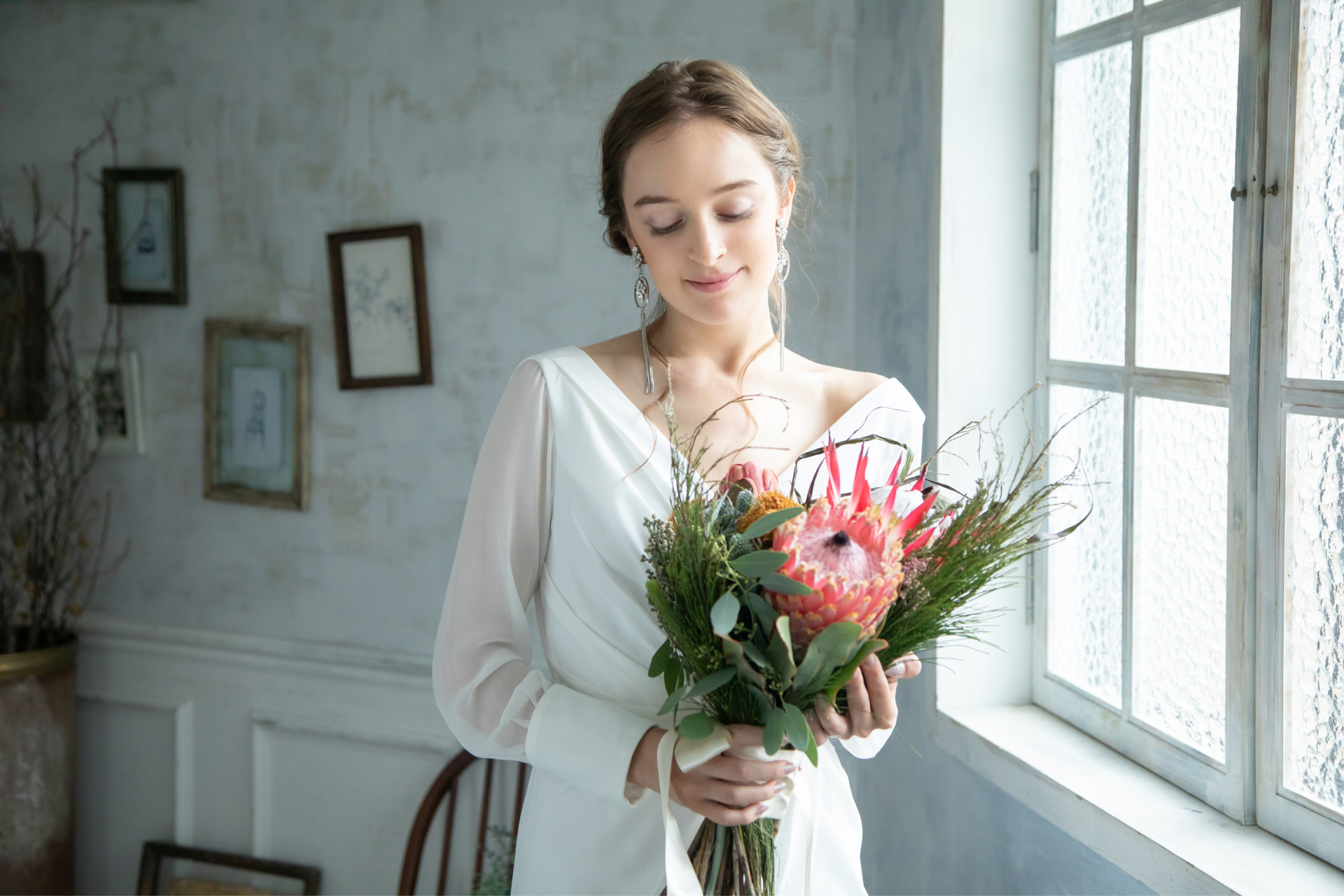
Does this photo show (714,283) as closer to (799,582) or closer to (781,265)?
(781,265)

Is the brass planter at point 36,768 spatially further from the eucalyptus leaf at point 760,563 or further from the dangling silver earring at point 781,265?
the eucalyptus leaf at point 760,563

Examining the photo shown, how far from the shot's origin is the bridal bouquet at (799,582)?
0.82m

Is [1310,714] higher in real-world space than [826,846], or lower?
higher

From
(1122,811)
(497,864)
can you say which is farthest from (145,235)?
(1122,811)

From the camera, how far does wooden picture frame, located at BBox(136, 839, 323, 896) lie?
8.35 feet

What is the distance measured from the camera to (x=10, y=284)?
2711 millimetres

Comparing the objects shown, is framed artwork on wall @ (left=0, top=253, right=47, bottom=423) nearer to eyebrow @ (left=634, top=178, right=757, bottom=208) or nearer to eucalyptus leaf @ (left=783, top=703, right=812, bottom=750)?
eyebrow @ (left=634, top=178, right=757, bottom=208)

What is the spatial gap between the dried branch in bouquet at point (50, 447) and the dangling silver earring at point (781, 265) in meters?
2.05

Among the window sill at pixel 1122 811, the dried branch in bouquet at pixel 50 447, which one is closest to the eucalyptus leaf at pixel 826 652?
the window sill at pixel 1122 811

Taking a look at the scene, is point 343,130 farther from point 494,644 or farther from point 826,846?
point 826,846

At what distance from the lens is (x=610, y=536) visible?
3.91ft

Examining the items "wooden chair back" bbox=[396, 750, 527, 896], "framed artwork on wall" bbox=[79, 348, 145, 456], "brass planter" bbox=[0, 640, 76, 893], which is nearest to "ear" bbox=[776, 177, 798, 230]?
"wooden chair back" bbox=[396, 750, 527, 896]

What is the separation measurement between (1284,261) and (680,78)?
0.77 m

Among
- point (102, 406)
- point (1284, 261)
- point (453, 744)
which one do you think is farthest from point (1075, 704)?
point (102, 406)
